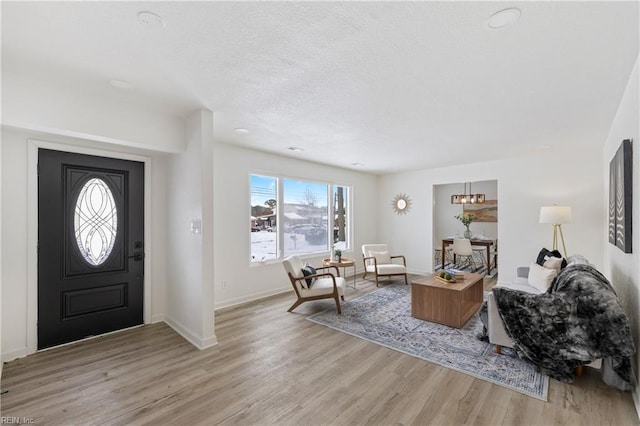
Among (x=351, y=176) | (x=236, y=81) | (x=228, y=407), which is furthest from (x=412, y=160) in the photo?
(x=228, y=407)

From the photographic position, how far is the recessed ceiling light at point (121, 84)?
8.06 ft

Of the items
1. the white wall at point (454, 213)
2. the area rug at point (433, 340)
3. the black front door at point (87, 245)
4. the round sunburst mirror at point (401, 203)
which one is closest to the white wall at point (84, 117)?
the black front door at point (87, 245)

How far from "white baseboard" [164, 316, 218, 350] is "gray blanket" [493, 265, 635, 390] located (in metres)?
3.00

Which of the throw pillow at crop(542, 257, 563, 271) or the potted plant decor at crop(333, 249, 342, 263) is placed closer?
the throw pillow at crop(542, 257, 563, 271)

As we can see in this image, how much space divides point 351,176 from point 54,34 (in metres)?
5.64

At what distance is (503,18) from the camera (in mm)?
1635

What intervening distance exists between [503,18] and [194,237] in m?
3.29

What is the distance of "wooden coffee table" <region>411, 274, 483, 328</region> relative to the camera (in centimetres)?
357

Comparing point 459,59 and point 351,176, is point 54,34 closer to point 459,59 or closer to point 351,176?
point 459,59

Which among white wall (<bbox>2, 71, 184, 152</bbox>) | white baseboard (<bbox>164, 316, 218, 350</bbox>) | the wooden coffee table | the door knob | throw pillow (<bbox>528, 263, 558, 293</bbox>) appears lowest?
white baseboard (<bbox>164, 316, 218, 350</bbox>)

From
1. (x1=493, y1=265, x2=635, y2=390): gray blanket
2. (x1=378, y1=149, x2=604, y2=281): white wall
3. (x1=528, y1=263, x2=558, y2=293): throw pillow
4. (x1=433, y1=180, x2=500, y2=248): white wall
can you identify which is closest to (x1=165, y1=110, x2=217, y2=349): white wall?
(x1=493, y1=265, x2=635, y2=390): gray blanket

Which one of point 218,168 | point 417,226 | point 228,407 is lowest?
point 228,407

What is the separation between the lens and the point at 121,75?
236cm

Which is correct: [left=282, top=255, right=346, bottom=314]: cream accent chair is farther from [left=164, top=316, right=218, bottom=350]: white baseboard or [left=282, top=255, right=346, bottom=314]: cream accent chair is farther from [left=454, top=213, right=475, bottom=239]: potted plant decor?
[left=454, top=213, right=475, bottom=239]: potted plant decor
